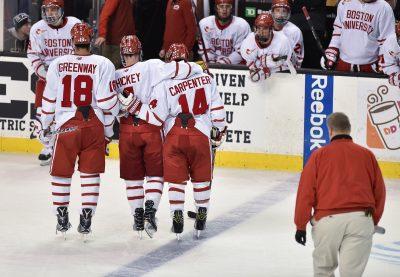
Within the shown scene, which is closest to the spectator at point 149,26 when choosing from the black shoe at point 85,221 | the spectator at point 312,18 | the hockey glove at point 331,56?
the spectator at point 312,18

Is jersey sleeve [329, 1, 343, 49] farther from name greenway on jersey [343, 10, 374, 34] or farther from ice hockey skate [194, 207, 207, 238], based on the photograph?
ice hockey skate [194, 207, 207, 238]

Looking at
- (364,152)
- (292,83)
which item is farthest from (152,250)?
(292,83)

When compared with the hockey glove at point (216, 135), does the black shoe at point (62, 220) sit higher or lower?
lower

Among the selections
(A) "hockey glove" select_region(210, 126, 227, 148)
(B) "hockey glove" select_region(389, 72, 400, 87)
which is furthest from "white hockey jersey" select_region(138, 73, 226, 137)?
(B) "hockey glove" select_region(389, 72, 400, 87)

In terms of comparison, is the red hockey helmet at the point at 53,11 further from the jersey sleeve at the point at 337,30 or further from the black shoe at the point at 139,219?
the black shoe at the point at 139,219

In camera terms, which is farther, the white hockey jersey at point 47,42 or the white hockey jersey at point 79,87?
the white hockey jersey at point 47,42

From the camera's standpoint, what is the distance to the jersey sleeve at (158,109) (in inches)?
323

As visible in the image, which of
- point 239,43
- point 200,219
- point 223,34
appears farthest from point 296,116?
point 200,219

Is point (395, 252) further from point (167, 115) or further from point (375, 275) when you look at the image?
point (167, 115)

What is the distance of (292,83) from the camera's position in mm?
10938

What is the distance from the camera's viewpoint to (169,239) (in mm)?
8438

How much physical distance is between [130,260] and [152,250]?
1.08 feet

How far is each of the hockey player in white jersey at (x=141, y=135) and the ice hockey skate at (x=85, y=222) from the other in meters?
0.32

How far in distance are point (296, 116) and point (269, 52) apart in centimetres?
62
